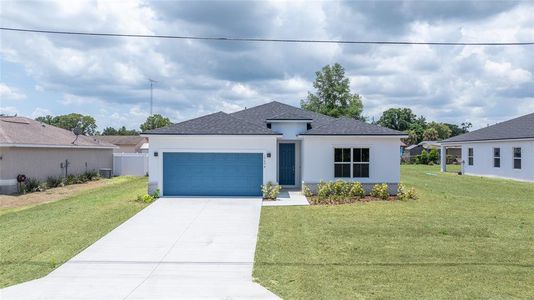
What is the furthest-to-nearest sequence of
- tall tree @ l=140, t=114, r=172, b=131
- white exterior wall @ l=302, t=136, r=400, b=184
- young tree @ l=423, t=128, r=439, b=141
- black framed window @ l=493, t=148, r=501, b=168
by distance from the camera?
young tree @ l=423, t=128, r=439, b=141
tall tree @ l=140, t=114, r=172, b=131
black framed window @ l=493, t=148, r=501, b=168
white exterior wall @ l=302, t=136, r=400, b=184

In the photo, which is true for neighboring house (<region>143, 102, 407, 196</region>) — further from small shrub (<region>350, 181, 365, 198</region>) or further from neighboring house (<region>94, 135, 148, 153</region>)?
neighboring house (<region>94, 135, 148, 153</region>)

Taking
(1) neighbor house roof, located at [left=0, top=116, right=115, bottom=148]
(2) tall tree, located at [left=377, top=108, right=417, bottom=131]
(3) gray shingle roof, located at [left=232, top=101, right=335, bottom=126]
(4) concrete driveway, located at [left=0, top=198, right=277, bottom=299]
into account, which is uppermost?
(2) tall tree, located at [left=377, top=108, right=417, bottom=131]

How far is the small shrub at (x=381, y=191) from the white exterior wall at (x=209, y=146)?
424 cm

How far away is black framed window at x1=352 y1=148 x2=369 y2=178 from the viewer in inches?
732

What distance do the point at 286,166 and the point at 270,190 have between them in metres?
3.75

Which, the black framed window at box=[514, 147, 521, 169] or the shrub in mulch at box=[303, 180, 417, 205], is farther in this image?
the black framed window at box=[514, 147, 521, 169]

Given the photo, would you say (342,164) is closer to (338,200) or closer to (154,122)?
A: (338,200)

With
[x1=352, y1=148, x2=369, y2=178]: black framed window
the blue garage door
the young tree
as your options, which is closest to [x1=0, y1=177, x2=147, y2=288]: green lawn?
the blue garage door

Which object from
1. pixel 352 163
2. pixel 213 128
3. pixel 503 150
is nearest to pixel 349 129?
pixel 352 163

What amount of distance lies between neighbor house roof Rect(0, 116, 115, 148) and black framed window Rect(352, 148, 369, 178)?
52.1 ft

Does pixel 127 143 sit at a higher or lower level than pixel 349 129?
higher

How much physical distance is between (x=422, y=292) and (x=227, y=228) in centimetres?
619

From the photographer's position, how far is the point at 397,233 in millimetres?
10883

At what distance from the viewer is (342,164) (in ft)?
61.0
